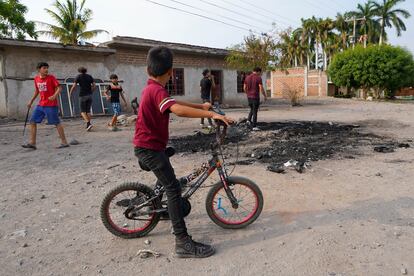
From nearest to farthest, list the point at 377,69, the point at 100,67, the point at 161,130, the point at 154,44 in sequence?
1. the point at 161,130
2. the point at 100,67
3. the point at 154,44
4. the point at 377,69

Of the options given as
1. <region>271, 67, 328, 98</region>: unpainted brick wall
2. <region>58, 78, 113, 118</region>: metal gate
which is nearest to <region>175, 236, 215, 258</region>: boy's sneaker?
<region>58, 78, 113, 118</region>: metal gate

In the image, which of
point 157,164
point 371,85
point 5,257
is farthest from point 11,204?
point 371,85

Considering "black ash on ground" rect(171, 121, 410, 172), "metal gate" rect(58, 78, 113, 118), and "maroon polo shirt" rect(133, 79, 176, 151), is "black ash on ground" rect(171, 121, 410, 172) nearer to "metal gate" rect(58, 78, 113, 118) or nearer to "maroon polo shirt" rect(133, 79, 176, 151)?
"maroon polo shirt" rect(133, 79, 176, 151)

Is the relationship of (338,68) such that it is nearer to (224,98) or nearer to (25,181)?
(224,98)

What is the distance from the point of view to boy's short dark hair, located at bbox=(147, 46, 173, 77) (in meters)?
2.92

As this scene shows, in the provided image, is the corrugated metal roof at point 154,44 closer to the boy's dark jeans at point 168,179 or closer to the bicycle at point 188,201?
the bicycle at point 188,201

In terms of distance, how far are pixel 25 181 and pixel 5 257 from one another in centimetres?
257

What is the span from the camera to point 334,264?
2895mm

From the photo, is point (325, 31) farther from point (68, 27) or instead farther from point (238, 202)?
point (238, 202)

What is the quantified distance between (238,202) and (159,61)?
1662 millimetres

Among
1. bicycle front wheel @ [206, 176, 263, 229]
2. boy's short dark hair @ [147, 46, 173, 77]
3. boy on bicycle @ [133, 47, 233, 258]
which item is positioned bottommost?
bicycle front wheel @ [206, 176, 263, 229]

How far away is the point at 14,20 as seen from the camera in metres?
26.6

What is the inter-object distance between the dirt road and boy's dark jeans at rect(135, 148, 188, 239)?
311mm

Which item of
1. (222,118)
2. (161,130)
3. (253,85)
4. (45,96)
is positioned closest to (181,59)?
(253,85)
